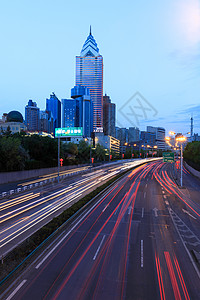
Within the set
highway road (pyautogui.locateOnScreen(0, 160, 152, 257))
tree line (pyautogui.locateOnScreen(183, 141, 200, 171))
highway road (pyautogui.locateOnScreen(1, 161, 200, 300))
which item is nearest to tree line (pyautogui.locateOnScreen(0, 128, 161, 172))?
highway road (pyautogui.locateOnScreen(0, 160, 152, 257))

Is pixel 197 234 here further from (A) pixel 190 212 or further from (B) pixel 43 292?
(B) pixel 43 292

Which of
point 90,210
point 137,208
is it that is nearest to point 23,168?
point 90,210

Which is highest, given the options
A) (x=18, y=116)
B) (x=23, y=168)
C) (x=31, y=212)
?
(x=18, y=116)

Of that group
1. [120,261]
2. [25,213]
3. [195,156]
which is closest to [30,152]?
[25,213]

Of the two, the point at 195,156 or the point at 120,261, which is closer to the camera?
the point at 120,261

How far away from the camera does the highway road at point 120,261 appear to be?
892cm

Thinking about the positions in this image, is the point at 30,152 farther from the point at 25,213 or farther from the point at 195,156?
the point at 195,156

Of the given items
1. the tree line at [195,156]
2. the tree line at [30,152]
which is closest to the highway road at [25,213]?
the tree line at [30,152]

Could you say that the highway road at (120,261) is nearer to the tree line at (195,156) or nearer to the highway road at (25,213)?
the highway road at (25,213)

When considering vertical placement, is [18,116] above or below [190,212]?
above

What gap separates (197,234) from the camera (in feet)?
50.6

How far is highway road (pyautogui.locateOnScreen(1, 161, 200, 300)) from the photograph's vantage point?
8.92m

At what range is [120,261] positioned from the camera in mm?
11422

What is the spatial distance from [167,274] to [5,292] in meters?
8.47
